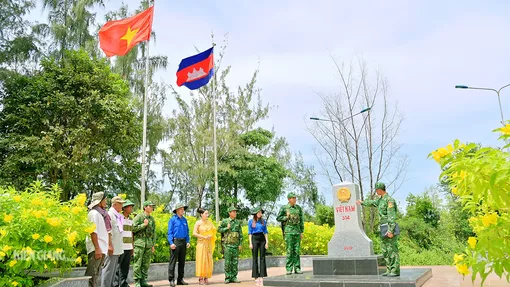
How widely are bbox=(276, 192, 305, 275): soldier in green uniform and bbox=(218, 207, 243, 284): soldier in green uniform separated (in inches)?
40.7

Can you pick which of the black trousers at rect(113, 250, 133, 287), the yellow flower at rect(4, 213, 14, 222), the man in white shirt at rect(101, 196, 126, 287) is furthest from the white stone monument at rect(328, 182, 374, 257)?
the yellow flower at rect(4, 213, 14, 222)

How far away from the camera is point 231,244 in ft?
30.5

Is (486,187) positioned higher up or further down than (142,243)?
higher up

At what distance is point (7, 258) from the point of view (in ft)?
13.4

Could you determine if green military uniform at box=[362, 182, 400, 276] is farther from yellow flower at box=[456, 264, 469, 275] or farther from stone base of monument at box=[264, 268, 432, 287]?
yellow flower at box=[456, 264, 469, 275]

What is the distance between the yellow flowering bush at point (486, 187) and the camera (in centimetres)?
200

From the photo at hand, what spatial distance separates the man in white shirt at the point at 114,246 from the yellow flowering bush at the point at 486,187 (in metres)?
5.18

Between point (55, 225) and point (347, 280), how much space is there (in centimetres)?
538

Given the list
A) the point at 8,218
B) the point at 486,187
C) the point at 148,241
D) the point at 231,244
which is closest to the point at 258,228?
the point at 231,244

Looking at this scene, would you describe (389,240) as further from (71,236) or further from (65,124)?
(65,124)

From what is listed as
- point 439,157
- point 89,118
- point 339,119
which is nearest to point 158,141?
point 89,118

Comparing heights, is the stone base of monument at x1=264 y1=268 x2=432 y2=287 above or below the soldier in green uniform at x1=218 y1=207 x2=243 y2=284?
below

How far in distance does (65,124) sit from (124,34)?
22.6ft

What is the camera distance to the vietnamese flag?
1316 centimetres
